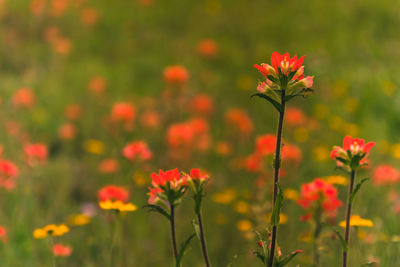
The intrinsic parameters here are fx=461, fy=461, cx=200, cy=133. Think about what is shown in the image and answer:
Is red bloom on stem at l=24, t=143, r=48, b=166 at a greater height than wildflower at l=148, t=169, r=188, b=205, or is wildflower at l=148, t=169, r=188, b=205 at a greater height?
red bloom on stem at l=24, t=143, r=48, b=166

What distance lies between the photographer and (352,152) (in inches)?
35.2

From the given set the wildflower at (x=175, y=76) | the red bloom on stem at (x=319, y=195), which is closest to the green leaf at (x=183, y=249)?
the red bloom on stem at (x=319, y=195)

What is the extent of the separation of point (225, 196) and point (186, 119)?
3.43 ft

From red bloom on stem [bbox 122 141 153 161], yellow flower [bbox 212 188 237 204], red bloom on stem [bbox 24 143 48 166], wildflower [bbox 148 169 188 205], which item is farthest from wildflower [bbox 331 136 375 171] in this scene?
red bloom on stem [bbox 24 143 48 166]

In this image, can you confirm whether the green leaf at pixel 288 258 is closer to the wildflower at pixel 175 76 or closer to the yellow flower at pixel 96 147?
the wildflower at pixel 175 76

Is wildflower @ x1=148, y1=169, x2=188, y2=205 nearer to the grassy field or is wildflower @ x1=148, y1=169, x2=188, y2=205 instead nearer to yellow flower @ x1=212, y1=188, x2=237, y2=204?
the grassy field

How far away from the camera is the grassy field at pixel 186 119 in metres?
1.96

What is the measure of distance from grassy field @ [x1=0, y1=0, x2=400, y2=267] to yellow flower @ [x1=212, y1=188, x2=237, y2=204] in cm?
1

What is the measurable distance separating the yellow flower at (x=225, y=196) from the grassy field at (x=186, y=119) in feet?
0.04

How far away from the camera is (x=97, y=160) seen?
2924 millimetres

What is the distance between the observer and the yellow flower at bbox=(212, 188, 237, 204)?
2143 millimetres

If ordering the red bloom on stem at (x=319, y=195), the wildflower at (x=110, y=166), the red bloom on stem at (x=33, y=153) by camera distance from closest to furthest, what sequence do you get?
the red bloom on stem at (x=319, y=195)
the red bloom on stem at (x=33, y=153)
the wildflower at (x=110, y=166)

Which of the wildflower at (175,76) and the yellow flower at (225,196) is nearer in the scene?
the yellow flower at (225,196)

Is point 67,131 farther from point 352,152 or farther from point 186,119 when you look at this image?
point 352,152
